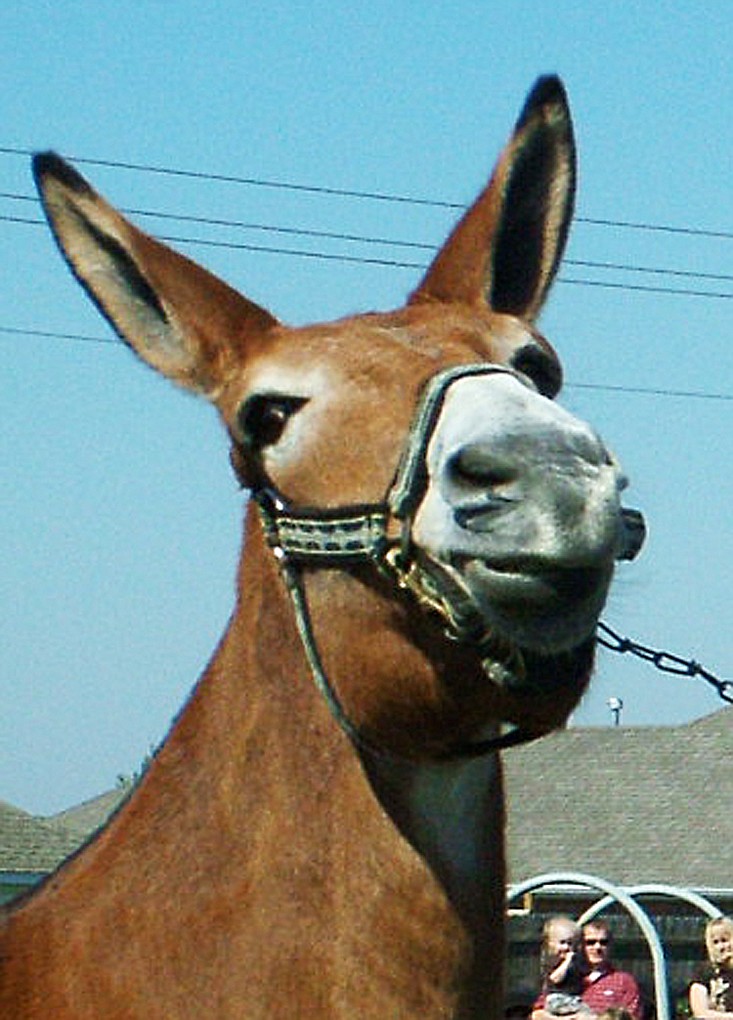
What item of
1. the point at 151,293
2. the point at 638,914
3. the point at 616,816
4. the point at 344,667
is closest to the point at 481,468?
the point at 344,667

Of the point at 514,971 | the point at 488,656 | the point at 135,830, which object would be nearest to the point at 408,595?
the point at 488,656

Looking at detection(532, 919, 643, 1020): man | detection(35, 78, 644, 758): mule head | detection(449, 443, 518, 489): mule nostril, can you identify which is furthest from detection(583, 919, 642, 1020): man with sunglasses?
detection(449, 443, 518, 489): mule nostril

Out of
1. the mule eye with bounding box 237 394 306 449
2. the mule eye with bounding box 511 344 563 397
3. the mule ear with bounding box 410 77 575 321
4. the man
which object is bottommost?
the mule eye with bounding box 237 394 306 449

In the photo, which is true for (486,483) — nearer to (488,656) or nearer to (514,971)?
(488,656)

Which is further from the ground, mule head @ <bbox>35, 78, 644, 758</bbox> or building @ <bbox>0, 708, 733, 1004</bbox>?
building @ <bbox>0, 708, 733, 1004</bbox>

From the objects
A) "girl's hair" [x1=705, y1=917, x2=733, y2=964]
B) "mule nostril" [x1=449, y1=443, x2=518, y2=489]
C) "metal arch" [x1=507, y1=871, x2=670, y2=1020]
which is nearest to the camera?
"mule nostril" [x1=449, y1=443, x2=518, y2=489]

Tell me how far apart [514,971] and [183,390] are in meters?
12.5

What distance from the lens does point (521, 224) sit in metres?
4.50

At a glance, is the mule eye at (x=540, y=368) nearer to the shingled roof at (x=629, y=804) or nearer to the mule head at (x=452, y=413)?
the mule head at (x=452, y=413)

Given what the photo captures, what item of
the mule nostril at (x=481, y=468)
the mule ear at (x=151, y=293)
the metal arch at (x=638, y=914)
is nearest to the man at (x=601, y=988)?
the metal arch at (x=638, y=914)

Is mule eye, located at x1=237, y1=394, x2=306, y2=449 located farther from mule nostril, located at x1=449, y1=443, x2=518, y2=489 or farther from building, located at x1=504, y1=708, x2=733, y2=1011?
building, located at x1=504, y1=708, x2=733, y2=1011

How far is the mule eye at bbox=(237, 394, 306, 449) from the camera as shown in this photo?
13.4 feet

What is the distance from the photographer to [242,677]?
13.6ft

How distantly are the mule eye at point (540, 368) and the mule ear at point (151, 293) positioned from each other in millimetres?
474
